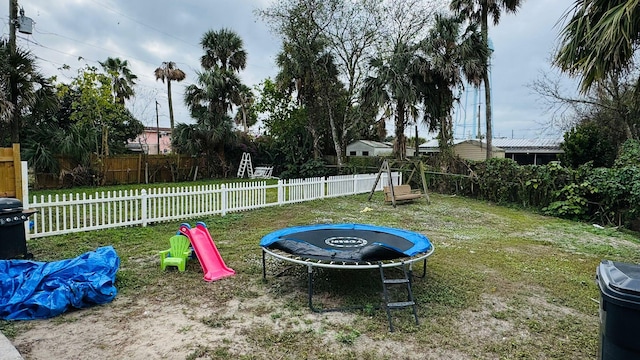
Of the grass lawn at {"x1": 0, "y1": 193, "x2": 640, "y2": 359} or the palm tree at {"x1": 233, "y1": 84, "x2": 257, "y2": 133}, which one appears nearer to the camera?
the grass lawn at {"x1": 0, "y1": 193, "x2": 640, "y2": 359}

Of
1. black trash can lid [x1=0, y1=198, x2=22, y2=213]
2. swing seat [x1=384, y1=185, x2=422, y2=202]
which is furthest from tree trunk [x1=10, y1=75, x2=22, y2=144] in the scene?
swing seat [x1=384, y1=185, x2=422, y2=202]

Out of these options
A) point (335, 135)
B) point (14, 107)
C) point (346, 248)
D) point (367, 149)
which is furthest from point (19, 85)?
point (367, 149)

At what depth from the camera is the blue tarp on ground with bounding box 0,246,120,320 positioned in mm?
3232

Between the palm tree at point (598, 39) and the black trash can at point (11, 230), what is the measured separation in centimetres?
720

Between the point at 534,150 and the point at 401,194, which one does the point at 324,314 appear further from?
the point at 534,150

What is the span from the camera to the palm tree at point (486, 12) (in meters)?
15.2

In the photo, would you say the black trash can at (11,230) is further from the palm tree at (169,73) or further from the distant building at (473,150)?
the distant building at (473,150)

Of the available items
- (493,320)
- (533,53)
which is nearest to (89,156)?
(493,320)

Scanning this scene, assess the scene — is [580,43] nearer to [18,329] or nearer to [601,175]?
[601,175]

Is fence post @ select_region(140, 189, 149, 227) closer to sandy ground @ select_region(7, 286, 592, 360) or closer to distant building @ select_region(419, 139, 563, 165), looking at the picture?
sandy ground @ select_region(7, 286, 592, 360)

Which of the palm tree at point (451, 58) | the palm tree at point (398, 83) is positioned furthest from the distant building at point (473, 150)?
the palm tree at point (398, 83)

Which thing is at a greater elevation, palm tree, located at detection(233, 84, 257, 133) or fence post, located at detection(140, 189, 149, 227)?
palm tree, located at detection(233, 84, 257, 133)

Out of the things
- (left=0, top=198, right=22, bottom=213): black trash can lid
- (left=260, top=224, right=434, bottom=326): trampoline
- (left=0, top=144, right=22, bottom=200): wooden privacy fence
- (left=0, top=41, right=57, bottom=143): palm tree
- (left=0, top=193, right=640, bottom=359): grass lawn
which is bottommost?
(left=0, top=193, right=640, bottom=359): grass lawn

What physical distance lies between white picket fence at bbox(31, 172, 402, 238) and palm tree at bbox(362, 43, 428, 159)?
4170mm
